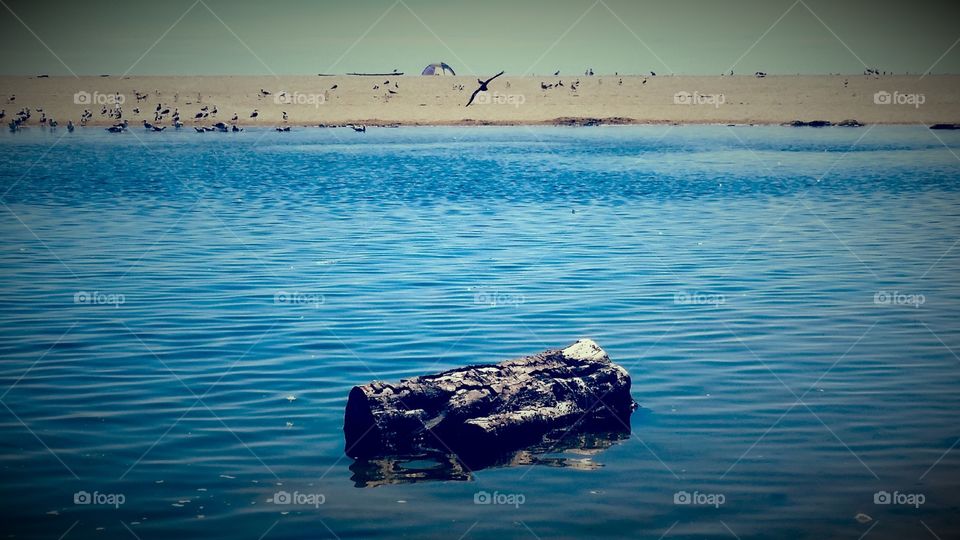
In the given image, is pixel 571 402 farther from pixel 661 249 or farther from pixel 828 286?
pixel 661 249

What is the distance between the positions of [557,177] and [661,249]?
22534mm

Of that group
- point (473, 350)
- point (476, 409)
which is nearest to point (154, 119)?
point (473, 350)

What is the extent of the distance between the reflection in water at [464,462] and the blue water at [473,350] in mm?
131

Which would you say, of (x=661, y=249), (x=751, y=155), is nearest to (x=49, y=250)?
(x=661, y=249)

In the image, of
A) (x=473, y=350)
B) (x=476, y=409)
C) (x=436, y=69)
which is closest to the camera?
(x=476, y=409)

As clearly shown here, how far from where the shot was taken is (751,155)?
61.8 m

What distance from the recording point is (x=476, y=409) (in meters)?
11.6

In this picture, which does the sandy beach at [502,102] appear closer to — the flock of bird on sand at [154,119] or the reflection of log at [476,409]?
the flock of bird on sand at [154,119]

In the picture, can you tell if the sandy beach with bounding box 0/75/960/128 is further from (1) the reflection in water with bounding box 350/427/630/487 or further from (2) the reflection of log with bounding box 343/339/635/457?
(1) the reflection in water with bounding box 350/427/630/487

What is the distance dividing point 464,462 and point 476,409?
2.11 feet

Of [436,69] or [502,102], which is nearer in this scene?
[502,102]

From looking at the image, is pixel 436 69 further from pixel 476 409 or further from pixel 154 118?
pixel 476 409

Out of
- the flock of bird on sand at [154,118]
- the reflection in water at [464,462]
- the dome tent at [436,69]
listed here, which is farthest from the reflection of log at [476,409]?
the dome tent at [436,69]

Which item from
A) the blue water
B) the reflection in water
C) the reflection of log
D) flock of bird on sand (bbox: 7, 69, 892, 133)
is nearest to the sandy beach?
flock of bird on sand (bbox: 7, 69, 892, 133)
